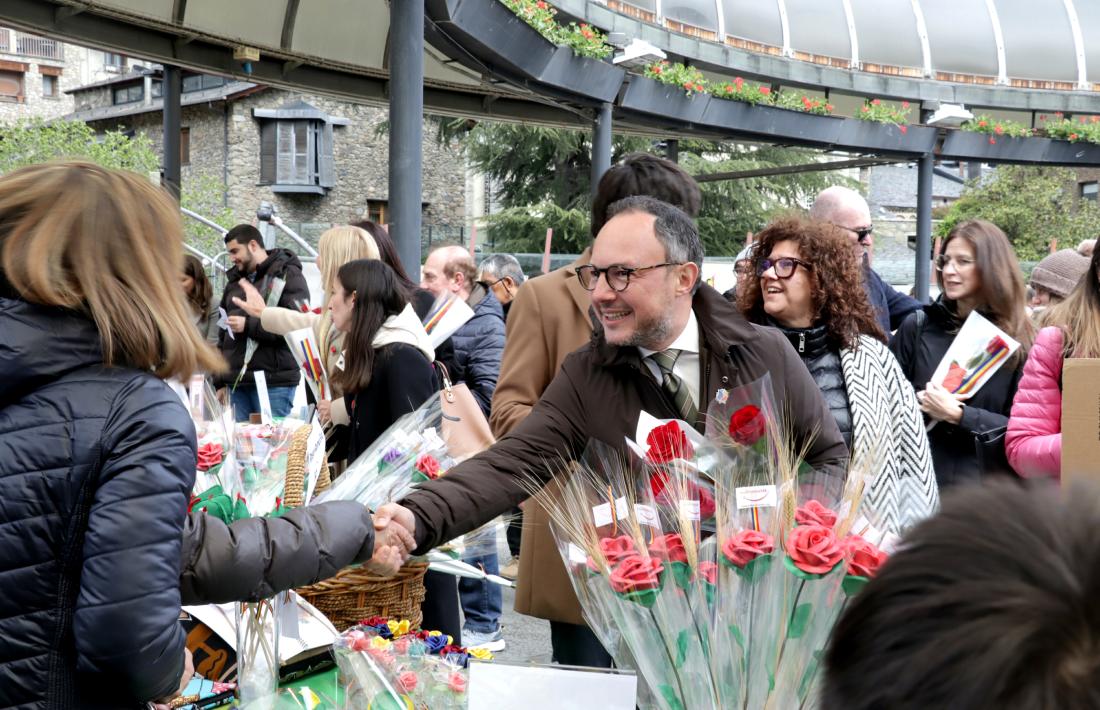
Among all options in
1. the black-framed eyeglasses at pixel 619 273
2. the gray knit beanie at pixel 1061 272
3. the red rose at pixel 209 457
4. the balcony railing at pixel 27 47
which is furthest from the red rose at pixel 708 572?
the balcony railing at pixel 27 47

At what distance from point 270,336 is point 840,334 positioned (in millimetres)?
4760

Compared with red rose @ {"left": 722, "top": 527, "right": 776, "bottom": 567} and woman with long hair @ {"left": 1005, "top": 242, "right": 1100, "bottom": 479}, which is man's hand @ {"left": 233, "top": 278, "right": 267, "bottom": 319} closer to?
woman with long hair @ {"left": 1005, "top": 242, "right": 1100, "bottom": 479}

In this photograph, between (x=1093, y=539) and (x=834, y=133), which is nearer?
(x=1093, y=539)

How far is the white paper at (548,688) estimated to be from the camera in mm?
1919

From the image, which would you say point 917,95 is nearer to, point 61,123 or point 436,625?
point 436,625

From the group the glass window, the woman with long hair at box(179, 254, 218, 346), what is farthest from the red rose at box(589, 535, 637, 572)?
the glass window

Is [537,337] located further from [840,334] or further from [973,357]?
[973,357]

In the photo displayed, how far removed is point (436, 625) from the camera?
181 inches

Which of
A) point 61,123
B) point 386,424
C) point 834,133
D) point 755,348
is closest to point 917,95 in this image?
point 834,133

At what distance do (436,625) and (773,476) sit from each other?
2719mm

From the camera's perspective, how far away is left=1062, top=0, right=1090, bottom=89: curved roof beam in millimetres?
18062

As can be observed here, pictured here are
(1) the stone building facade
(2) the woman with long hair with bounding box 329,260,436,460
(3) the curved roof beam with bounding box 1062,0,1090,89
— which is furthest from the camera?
(1) the stone building facade

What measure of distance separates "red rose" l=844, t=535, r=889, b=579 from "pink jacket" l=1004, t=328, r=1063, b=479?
1.58 m

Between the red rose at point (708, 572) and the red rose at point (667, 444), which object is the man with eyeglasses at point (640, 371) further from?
the red rose at point (708, 572)
